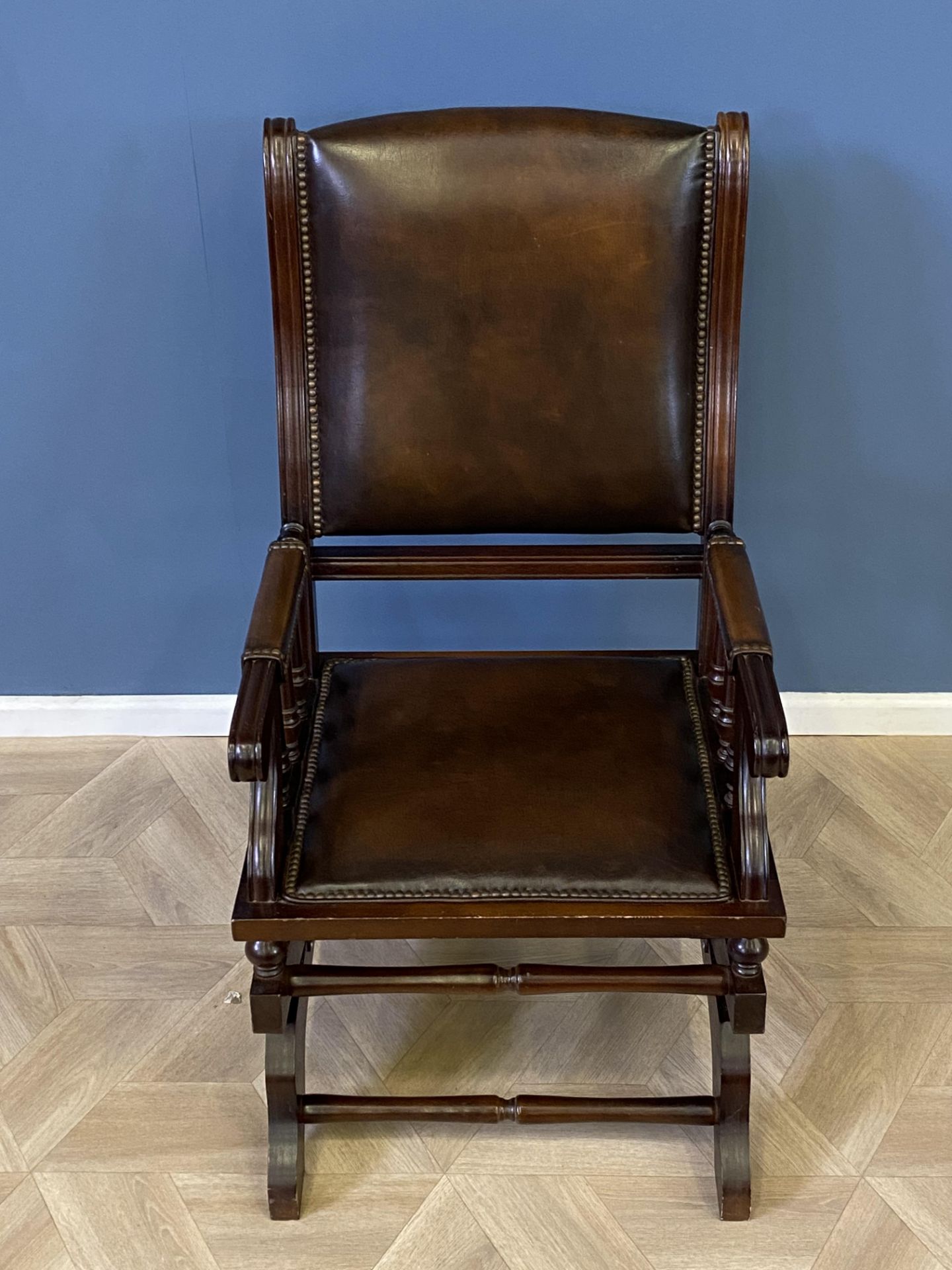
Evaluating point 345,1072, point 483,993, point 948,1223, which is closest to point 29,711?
point 345,1072

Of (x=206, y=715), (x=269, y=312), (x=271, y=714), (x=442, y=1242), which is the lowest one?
(x=442, y=1242)

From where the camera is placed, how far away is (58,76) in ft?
5.65

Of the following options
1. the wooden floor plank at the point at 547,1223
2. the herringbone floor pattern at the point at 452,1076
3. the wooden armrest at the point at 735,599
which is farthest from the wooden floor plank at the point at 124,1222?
the wooden armrest at the point at 735,599

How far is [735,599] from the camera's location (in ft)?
4.63

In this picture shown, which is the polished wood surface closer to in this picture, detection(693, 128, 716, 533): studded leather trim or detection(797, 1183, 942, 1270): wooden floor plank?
detection(693, 128, 716, 533): studded leather trim

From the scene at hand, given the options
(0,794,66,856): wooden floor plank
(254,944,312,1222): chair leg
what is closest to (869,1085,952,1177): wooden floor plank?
(254,944,312,1222): chair leg

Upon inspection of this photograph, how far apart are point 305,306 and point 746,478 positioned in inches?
31.7

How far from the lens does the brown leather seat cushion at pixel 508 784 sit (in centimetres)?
134

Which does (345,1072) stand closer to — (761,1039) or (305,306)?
(761,1039)

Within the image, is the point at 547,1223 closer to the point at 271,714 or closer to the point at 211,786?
the point at 271,714

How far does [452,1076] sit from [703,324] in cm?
104

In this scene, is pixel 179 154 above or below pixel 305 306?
above

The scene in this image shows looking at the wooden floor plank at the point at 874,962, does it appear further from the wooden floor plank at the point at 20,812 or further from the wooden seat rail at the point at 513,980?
the wooden floor plank at the point at 20,812

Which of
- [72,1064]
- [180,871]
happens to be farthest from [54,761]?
[72,1064]
